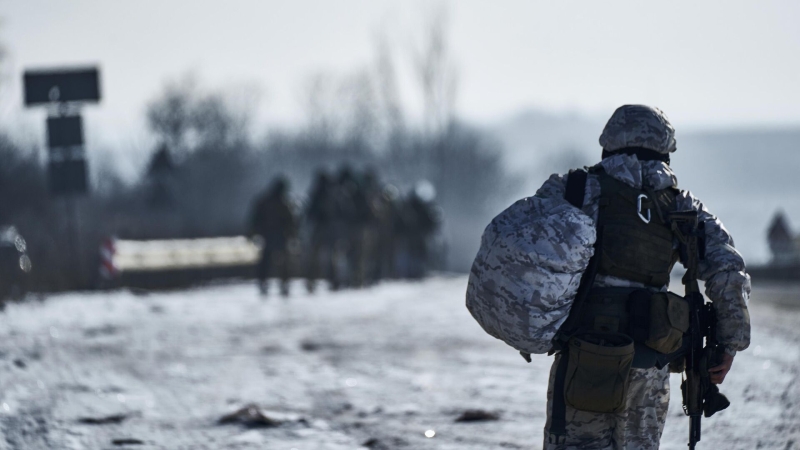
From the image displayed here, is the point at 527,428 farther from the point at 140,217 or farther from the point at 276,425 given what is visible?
the point at 140,217

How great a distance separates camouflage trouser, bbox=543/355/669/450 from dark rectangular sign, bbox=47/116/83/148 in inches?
557

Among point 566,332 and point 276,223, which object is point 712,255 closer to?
point 566,332

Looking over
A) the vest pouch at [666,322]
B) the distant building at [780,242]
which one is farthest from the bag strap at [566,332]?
the distant building at [780,242]

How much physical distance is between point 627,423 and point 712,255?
738 mm

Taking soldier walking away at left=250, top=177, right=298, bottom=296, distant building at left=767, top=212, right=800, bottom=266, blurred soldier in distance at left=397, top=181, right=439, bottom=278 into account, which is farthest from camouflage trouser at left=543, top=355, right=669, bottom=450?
distant building at left=767, top=212, right=800, bottom=266

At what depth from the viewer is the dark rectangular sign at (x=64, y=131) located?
17.2 meters

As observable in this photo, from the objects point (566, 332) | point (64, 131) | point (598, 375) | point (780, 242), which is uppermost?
point (64, 131)

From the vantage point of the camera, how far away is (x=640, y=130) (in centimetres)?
449

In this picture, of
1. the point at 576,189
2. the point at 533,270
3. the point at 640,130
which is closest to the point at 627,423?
the point at 533,270

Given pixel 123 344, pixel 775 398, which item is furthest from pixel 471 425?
pixel 123 344

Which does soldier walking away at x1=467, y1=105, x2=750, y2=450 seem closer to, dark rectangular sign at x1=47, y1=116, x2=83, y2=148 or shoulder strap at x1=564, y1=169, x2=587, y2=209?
shoulder strap at x1=564, y1=169, x2=587, y2=209

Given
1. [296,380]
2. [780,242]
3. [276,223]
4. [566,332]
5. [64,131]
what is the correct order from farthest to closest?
[780,242] < [276,223] < [64,131] < [296,380] < [566,332]

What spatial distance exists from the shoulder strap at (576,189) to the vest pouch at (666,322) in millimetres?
465

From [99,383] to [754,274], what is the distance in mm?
23442
